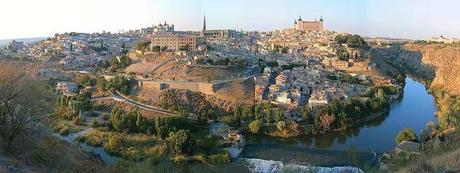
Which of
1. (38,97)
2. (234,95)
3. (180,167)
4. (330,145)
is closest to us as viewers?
(38,97)

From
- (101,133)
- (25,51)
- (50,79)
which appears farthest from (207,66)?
(25,51)

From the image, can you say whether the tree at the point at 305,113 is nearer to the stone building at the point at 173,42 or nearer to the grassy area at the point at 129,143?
the grassy area at the point at 129,143

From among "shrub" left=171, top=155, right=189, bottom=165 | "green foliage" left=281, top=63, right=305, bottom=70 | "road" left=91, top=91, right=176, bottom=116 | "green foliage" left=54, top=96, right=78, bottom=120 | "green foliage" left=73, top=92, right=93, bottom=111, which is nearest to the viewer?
"shrub" left=171, top=155, right=189, bottom=165

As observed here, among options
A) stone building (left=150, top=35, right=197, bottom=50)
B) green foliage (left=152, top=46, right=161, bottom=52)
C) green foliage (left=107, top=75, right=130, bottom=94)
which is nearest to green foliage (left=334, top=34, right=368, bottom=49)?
stone building (left=150, top=35, right=197, bottom=50)

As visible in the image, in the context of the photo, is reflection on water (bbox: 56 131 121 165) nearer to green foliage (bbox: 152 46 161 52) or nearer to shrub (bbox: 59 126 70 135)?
shrub (bbox: 59 126 70 135)

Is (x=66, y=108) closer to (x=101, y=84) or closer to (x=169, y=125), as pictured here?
(x=101, y=84)

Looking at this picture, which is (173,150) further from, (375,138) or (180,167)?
(375,138)

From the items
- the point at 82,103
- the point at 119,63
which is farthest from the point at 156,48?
the point at 82,103
